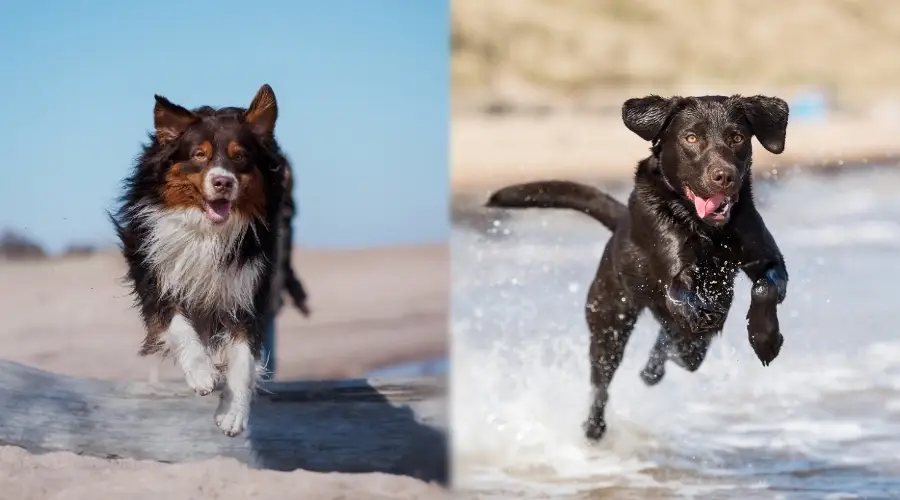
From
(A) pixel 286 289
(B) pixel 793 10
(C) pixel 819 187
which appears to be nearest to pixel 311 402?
(A) pixel 286 289

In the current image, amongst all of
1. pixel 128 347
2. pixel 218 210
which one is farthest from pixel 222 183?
pixel 128 347

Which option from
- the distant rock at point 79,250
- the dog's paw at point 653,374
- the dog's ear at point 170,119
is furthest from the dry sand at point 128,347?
the dog's paw at point 653,374

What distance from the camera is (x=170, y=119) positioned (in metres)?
3.14

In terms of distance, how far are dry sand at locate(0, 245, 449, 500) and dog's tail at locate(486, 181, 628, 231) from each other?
1.61 ft

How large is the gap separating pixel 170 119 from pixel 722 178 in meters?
1.78

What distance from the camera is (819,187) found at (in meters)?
5.68

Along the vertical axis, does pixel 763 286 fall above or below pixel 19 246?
below

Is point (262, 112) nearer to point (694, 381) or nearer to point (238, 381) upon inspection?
point (238, 381)

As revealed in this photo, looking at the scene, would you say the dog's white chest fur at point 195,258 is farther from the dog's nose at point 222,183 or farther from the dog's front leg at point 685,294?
the dog's front leg at point 685,294

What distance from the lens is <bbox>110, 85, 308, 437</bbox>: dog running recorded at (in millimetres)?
3104

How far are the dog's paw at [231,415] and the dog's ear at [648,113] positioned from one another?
63.8 inches

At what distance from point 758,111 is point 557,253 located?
6.66 feet

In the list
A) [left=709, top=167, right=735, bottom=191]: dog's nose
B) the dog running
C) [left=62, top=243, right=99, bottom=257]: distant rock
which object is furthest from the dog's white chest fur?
[left=709, top=167, right=735, bottom=191]: dog's nose

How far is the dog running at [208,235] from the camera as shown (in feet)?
10.2
